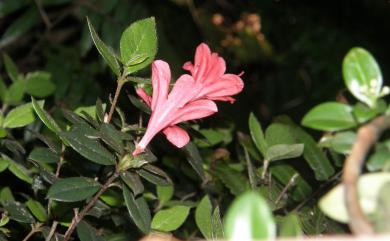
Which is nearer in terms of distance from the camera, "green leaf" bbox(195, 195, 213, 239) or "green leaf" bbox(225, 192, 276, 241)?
"green leaf" bbox(225, 192, 276, 241)

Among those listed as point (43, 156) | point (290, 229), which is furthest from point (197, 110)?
point (290, 229)

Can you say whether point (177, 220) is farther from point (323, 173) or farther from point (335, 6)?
point (335, 6)

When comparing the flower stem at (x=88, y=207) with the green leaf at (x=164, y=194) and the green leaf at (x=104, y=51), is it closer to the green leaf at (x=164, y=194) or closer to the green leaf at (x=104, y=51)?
the green leaf at (x=104, y=51)

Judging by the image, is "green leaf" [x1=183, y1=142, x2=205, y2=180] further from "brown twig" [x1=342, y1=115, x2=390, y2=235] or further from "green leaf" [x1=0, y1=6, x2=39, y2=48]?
"green leaf" [x1=0, y1=6, x2=39, y2=48]

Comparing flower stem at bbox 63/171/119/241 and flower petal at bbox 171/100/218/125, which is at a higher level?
flower petal at bbox 171/100/218/125

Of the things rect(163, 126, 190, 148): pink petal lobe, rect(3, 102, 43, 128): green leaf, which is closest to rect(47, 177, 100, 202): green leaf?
rect(163, 126, 190, 148): pink petal lobe

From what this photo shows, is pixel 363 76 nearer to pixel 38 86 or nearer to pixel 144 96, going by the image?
pixel 144 96

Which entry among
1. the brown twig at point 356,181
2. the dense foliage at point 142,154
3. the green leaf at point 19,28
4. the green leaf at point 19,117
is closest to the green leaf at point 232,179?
the dense foliage at point 142,154

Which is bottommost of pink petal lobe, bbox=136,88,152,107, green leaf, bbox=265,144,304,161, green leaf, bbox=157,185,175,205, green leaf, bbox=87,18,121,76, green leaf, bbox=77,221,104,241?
green leaf, bbox=157,185,175,205

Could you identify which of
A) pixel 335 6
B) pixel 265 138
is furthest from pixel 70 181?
pixel 335 6
